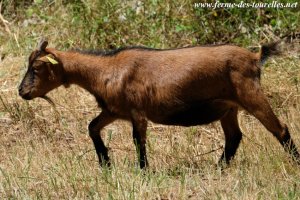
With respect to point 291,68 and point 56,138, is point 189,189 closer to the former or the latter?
point 56,138

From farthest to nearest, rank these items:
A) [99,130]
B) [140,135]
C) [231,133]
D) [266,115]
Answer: [231,133], [99,130], [140,135], [266,115]

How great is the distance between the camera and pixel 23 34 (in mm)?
12062

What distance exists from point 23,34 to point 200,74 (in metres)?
5.23

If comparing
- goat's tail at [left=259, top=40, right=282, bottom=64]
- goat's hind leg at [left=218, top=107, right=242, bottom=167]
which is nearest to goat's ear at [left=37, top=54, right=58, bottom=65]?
goat's hind leg at [left=218, top=107, right=242, bottom=167]

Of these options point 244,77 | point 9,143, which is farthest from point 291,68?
point 9,143

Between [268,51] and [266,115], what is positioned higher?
[268,51]

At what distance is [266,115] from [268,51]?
0.65 metres

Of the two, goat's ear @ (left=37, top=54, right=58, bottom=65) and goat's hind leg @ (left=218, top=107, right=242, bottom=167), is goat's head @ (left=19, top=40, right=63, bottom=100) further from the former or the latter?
goat's hind leg @ (left=218, top=107, right=242, bottom=167)

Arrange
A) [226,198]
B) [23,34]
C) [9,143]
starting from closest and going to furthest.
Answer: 1. [226,198]
2. [9,143]
3. [23,34]

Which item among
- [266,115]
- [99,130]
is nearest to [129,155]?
[99,130]

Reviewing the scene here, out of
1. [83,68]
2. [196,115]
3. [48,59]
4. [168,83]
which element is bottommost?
[196,115]

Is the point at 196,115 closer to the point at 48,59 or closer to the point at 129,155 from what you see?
the point at 129,155

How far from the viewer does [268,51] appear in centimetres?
768

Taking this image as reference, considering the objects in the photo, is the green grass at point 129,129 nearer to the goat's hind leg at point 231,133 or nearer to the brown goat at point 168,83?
the goat's hind leg at point 231,133
